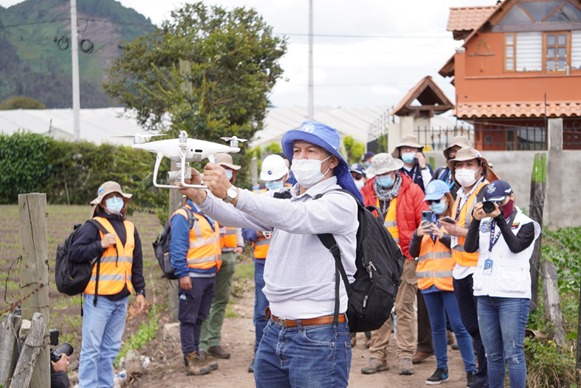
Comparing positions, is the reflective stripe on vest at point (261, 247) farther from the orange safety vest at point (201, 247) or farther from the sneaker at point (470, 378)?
the sneaker at point (470, 378)

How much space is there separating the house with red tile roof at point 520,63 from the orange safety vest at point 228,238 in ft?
45.0

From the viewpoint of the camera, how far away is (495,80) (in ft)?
78.6

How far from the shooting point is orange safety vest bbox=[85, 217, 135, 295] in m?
7.99

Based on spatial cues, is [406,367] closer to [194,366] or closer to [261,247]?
[261,247]

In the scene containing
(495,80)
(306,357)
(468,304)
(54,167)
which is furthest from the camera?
(54,167)

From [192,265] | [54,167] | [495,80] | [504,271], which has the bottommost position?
[192,265]

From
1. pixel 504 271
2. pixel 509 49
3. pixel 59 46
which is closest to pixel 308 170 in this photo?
pixel 504 271

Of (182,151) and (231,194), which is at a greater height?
(182,151)

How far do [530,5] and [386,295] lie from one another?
71.6ft

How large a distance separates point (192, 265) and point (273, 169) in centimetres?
128

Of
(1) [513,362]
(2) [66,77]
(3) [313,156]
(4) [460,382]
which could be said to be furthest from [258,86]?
(2) [66,77]

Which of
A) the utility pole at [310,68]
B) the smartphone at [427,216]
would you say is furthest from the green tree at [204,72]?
the utility pole at [310,68]

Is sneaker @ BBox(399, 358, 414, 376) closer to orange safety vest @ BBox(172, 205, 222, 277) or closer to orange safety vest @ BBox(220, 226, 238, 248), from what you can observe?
orange safety vest @ BBox(172, 205, 222, 277)

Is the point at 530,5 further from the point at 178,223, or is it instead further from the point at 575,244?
the point at 178,223
